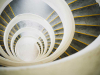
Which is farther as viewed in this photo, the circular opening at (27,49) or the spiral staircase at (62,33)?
the circular opening at (27,49)

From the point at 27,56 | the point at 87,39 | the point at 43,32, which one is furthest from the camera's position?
the point at 27,56

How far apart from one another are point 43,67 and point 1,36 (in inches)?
224

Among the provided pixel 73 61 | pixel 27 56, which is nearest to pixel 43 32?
pixel 27 56

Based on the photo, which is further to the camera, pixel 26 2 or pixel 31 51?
pixel 31 51

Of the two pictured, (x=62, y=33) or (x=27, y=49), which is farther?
(x=27, y=49)

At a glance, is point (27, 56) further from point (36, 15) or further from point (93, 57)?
point (93, 57)

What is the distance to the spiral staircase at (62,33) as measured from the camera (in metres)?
0.90

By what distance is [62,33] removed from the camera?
449 cm

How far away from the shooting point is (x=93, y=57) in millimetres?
949

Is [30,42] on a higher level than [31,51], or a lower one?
higher

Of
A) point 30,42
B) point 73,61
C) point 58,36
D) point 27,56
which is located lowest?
point 73,61

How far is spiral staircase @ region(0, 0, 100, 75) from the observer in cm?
90

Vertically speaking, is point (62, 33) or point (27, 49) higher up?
point (62, 33)

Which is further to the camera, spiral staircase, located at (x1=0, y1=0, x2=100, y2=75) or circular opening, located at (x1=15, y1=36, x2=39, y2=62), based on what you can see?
circular opening, located at (x1=15, y1=36, x2=39, y2=62)
